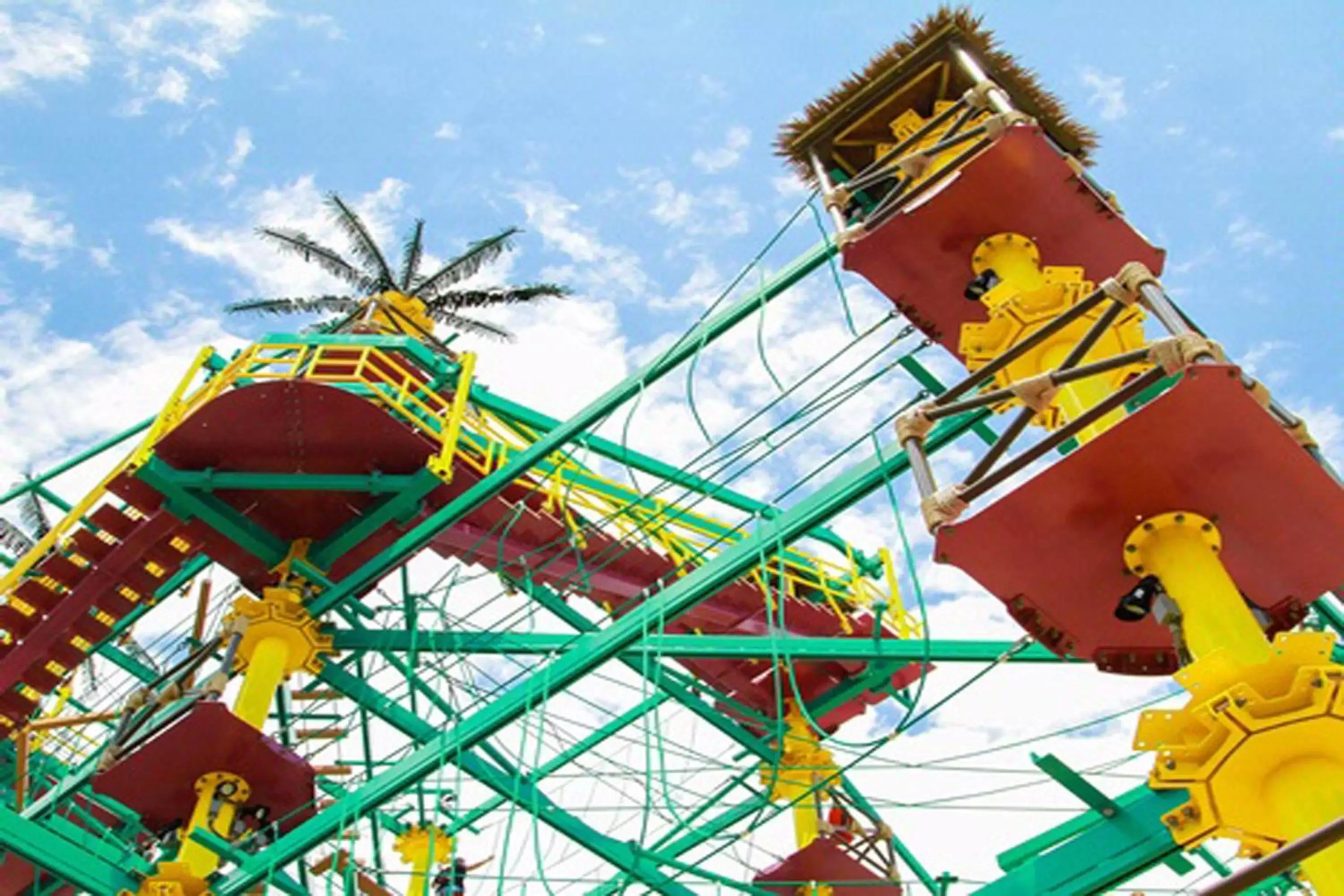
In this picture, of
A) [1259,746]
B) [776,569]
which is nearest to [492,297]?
[776,569]

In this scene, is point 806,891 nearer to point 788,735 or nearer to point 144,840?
point 788,735

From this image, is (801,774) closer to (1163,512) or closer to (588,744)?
(588,744)

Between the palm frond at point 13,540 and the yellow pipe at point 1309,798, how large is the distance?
2832cm

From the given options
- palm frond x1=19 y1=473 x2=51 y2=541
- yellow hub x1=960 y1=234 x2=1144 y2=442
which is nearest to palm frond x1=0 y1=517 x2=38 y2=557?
palm frond x1=19 y1=473 x2=51 y2=541

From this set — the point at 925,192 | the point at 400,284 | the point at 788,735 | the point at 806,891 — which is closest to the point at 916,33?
the point at 925,192

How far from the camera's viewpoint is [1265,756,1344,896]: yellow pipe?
4148 millimetres

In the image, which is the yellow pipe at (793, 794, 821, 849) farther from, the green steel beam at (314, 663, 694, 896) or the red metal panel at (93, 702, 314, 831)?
the red metal panel at (93, 702, 314, 831)

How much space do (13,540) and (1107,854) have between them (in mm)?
27267

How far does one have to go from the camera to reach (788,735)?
8484mm

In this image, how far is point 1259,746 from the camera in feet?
14.4

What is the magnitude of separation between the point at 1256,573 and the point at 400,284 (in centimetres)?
1866

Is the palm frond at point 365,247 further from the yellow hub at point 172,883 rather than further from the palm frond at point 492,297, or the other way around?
the yellow hub at point 172,883

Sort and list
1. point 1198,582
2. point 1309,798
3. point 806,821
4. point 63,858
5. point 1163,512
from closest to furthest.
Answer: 1. point 1309,798
2. point 1198,582
3. point 1163,512
4. point 63,858
5. point 806,821

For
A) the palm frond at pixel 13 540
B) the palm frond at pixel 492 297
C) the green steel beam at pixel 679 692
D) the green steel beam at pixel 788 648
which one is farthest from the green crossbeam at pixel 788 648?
the palm frond at pixel 13 540
